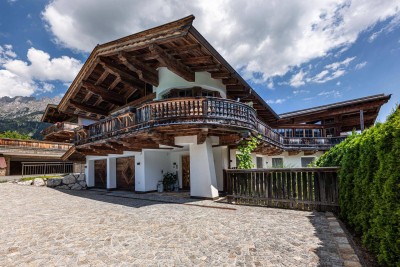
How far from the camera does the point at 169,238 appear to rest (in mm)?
5344

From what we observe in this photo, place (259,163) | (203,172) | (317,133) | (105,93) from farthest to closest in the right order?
(317,133) → (259,163) → (105,93) → (203,172)

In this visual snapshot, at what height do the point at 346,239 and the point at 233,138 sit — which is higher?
the point at 233,138

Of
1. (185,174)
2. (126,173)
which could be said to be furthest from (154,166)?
(126,173)

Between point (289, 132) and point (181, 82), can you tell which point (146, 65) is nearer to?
point (181, 82)

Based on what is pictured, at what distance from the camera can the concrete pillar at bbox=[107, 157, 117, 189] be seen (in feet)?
53.8

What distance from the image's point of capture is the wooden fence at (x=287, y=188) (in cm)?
771

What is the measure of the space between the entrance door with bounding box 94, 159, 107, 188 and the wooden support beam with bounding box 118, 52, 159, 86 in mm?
8688

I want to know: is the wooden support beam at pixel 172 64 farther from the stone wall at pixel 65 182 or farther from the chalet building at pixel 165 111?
the stone wall at pixel 65 182

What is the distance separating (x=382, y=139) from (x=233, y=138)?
745cm

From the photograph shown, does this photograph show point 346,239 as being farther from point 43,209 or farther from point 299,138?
point 299,138

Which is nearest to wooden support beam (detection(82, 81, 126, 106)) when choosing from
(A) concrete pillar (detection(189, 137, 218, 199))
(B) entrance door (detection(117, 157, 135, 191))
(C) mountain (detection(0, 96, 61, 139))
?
(B) entrance door (detection(117, 157, 135, 191))

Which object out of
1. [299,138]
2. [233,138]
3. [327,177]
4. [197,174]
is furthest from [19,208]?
[299,138]

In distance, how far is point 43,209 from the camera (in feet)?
30.3

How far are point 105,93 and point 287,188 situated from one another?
13.9m
